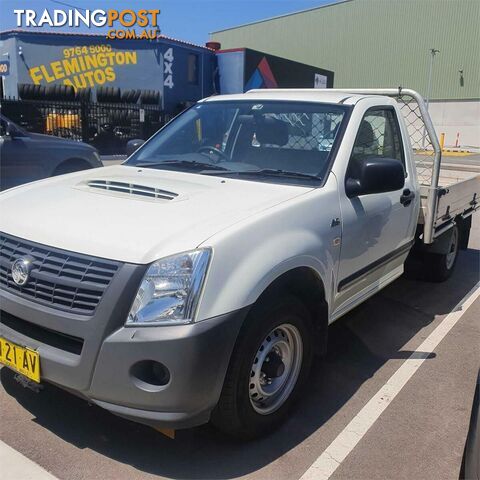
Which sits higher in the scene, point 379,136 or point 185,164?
point 379,136

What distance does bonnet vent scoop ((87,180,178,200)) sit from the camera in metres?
2.98

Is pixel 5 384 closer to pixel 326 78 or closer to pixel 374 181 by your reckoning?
pixel 374 181

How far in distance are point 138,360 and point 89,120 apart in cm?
1816

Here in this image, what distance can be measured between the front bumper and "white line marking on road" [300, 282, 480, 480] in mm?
738

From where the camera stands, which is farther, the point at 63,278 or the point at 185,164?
the point at 185,164

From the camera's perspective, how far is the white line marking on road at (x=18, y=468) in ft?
8.21

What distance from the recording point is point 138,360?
7.50 feet

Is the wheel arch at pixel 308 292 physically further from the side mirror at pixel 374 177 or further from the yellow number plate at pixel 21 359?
the yellow number plate at pixel 21 359

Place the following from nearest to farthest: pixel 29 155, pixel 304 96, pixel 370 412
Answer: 1. pixel 370 412
2. pixel 304 96
3. pixel 29 155

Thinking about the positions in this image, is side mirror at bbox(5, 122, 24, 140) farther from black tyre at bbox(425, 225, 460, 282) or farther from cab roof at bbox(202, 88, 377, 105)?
black tyre at bbox(425, 225, 460, 282)

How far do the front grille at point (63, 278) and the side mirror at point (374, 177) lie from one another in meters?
1.71

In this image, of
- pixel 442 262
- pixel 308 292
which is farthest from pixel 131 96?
pixel 308 292

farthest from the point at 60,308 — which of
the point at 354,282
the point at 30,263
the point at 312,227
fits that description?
the point at 354,282

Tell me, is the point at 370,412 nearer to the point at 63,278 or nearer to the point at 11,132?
the point at 63,278
